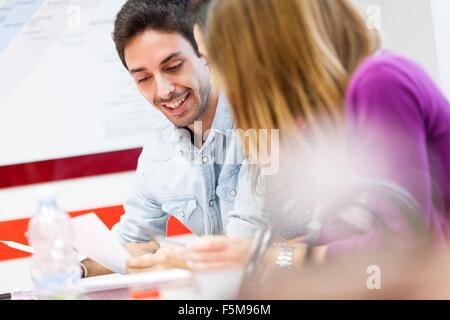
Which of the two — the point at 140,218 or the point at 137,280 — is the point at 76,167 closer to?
the point at 140,218

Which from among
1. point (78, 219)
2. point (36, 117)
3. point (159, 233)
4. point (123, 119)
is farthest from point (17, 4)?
point (159, 233)

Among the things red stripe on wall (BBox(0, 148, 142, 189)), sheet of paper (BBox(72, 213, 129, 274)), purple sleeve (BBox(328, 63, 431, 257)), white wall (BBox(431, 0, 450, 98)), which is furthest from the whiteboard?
white wall (BBox(431, 0, 450, 98))

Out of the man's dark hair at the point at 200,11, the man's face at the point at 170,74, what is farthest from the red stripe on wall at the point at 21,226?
the man's dark hair at the point at 200,11

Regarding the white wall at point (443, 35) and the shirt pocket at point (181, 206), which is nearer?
the white wall at point (443, 35)

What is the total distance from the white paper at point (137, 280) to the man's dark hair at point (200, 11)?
678mm

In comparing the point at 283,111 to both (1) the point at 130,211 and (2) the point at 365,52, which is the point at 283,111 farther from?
(1) the point at 130,211

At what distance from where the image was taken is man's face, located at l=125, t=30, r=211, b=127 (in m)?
1.90

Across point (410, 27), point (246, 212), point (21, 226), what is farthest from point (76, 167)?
point (410, 27)

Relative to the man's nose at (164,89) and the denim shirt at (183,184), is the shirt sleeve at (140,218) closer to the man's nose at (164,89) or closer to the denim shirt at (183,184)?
the denim shirt at (183,184)

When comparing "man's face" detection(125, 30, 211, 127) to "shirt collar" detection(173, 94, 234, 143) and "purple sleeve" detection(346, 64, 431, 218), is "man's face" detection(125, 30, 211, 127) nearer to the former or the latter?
"shirt collar" detection(173, 94, 234, 143)

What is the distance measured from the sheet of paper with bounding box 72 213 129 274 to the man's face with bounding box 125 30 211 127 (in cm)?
38

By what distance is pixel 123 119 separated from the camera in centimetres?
202

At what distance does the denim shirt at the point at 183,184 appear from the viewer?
1920 mm
